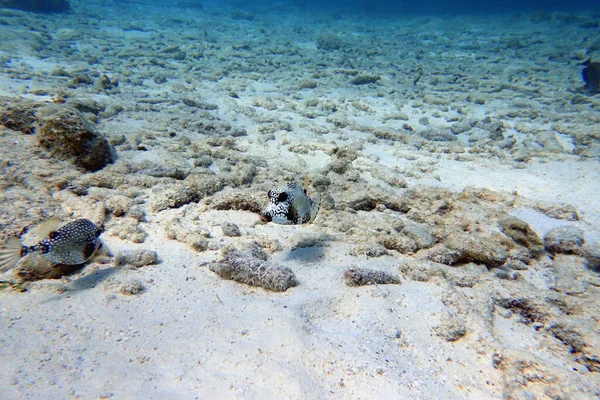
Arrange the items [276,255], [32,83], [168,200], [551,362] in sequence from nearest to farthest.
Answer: [551,362]
[276,255]
[168,200]
[32,83]

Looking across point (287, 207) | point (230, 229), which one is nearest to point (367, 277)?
point (287, 207)

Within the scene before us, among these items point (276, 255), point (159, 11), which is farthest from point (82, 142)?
point (159, 11)

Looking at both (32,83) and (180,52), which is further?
(180,52)

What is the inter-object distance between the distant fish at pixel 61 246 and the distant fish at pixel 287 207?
1569 mm

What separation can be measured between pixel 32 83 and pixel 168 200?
7.40 m

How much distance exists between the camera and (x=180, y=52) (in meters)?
14.5

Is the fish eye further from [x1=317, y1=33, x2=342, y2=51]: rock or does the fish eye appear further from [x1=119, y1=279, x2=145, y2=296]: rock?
[x1=317, y1=33, x2=342, y2=51]: rock

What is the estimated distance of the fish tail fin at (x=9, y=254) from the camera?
2.58m

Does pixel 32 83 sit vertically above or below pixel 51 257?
above

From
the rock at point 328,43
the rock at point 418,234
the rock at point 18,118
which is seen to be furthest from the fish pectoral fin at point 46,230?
the rock at point 328,43

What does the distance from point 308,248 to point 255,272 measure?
0.88m

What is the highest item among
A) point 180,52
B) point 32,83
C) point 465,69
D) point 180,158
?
point 465,69

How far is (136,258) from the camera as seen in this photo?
3211 millimetres

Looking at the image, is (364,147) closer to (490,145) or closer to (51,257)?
(490,145)
